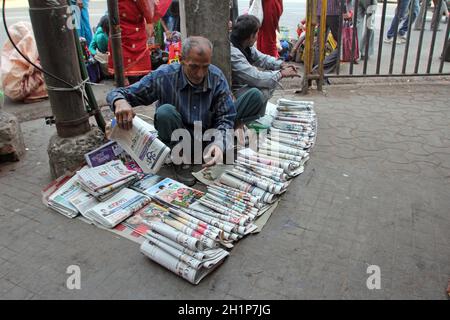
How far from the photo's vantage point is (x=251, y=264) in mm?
1938

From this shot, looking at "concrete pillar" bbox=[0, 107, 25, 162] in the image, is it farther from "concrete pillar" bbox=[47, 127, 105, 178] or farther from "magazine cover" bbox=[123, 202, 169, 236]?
"magazine cover" bbox=[123, 202, 169, 236]

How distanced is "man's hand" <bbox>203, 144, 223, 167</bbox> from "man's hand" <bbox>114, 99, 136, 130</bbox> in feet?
1.68

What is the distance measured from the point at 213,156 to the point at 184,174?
1.46 ft

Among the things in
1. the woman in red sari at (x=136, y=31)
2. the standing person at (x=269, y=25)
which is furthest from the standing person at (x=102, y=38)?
the standing person at (x=269, y=25)

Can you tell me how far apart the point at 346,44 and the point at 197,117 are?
11.6ft

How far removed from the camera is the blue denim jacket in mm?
2594

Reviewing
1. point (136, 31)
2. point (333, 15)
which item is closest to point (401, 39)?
point (333, 15)

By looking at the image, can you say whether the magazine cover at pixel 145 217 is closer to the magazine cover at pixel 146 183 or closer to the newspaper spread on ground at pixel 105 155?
the magazine cover at pixel 146 183

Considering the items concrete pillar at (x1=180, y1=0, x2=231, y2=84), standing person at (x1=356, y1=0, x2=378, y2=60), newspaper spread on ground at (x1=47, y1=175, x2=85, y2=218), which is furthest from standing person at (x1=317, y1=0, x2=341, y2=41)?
newspaper spread on ground at (x1=47, y1=175, x2=85, y2=218)

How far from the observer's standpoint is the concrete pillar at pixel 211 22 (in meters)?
3.12
